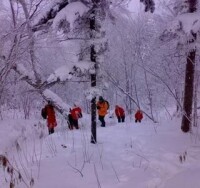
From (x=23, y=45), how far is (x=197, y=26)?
5835mm

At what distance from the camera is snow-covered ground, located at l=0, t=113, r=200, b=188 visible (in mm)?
6676

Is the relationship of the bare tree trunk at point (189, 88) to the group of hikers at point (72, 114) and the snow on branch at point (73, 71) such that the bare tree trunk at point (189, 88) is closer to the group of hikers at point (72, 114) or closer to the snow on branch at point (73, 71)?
the group of hikers at point (72, 114)

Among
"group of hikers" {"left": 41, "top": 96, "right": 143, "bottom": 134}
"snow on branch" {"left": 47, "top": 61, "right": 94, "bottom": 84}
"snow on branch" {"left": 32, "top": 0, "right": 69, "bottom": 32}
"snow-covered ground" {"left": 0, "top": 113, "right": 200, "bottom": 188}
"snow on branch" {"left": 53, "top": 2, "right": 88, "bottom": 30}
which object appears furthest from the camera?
"group of hikers" {"left": 41, "top": 96, "right": 143, "bottom": 134}

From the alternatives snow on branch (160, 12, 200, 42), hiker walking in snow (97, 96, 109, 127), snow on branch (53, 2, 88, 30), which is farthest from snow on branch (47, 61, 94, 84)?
hiker walking in snow (97, 96, 109, 127)

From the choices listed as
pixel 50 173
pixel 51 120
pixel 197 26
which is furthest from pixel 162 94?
pixel 50 173

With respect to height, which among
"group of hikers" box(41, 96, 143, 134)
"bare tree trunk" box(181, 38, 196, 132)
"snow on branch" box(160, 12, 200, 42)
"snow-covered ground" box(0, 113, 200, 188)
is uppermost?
"snow on branch" box(160, 12, 200, 42)

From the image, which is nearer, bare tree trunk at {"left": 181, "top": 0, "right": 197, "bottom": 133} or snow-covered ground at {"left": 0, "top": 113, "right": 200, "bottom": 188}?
snow-covered ground at {"left": 0, "top": 113, "right": 200, "bottom": 188}

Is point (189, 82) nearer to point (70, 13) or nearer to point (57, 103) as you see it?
point (70, 13)

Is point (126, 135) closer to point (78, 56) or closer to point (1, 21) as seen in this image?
point (78, 56)

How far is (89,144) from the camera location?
32.8ft

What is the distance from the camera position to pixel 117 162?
8148mm

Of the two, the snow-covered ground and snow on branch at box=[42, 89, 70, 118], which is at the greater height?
snow on branch at box=[42, 89, 70, 118]

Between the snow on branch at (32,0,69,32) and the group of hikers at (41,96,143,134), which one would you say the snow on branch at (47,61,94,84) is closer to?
the snow on branch at (32,0,69,32)

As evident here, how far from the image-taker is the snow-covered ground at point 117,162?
21.9 ft
